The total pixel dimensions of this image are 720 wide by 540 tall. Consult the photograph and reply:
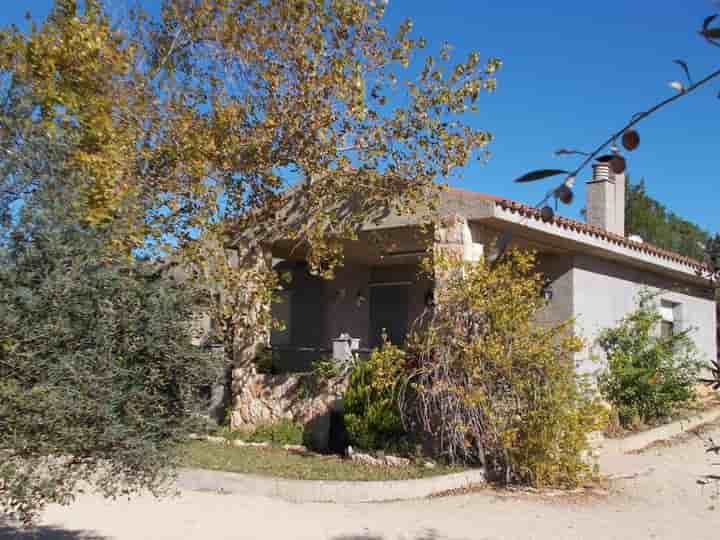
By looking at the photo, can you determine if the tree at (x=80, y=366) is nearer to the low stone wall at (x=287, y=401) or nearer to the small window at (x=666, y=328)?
the low stone wall at (x=287, y=401)

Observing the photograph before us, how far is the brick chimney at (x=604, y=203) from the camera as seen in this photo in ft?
51.6

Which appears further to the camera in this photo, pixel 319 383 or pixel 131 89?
pixel 319 383

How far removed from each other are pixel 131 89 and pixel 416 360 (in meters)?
5.83

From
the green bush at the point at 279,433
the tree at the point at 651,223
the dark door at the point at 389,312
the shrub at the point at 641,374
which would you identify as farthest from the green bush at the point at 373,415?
the tree at the point at 651,223

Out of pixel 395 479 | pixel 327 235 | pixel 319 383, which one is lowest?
pixel 395 479

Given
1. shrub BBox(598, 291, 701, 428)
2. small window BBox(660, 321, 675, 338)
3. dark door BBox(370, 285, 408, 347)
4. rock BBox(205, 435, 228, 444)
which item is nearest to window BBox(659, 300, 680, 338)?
small window BBox(660, 321, 675, 338)

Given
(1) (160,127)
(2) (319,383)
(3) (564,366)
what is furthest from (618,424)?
(1) (160,127)

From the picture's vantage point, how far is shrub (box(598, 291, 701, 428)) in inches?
521

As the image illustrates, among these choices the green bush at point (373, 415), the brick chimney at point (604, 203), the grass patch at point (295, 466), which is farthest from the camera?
the brick chimney at point (604, 203)

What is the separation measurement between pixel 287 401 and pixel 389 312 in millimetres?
4507

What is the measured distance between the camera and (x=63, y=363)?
4.17m

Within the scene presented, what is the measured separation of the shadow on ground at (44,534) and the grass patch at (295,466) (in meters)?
1.94

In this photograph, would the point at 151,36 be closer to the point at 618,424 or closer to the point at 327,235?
the point at 327,235

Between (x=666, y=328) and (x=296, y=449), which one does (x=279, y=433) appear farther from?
(x=666, y=328)
